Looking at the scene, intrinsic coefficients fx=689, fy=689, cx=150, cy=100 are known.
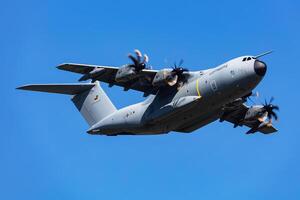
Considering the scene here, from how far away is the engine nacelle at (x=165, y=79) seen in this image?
2908 centimetres

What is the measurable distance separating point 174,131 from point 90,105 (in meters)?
4.44

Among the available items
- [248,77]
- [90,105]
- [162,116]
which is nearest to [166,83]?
[162,116]

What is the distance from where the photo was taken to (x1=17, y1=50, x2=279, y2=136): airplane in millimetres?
28234

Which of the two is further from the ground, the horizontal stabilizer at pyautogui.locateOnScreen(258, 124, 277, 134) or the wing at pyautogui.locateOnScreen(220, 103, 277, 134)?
the wing at pyautogui.locateOnScreen(220, 103, 277, 134)

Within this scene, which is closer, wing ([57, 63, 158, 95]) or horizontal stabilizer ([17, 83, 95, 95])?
wing ([57, 63, 158, 95])

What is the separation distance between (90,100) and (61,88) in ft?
5.92

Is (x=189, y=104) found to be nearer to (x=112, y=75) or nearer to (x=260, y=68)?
(x=260, y=68)

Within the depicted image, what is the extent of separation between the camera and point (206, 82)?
28562 millimetres

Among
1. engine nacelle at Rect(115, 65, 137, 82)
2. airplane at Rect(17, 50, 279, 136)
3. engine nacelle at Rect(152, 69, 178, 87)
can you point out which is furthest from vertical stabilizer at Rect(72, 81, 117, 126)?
engine nacelle at Rect(152, 69, 178, 87)

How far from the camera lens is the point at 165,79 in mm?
29047

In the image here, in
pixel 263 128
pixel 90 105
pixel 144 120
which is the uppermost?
pixel 90 105

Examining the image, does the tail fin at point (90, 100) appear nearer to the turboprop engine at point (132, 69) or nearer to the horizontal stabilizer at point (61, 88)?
the horizontal stabilizer at point (61, 88)

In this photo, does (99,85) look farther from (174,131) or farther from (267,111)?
(267,111)

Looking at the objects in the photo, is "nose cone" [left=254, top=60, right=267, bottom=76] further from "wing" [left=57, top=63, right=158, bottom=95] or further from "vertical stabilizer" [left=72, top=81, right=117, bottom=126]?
"vertical stabilizer" [left=72, top=81, right=117, bottom=126]
